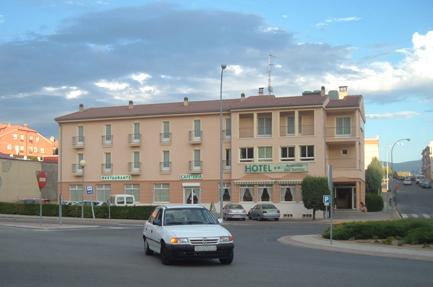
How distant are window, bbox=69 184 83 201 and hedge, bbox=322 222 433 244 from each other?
44589 millimetres

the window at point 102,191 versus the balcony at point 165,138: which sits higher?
the balcony at point 165,138

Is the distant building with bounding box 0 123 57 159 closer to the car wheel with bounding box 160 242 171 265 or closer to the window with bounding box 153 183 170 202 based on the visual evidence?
the window with bounding box 153 183 170 202

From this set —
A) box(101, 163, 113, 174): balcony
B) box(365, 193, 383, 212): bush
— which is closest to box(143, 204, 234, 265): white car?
box(365, 193, 383, 212): bush

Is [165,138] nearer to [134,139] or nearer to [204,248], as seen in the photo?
[134,139]

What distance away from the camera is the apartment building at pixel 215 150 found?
57000 mm

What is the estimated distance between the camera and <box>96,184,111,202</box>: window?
212ft

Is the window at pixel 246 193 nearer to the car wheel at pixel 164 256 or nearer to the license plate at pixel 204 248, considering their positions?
the car wheel at pixel 164 256

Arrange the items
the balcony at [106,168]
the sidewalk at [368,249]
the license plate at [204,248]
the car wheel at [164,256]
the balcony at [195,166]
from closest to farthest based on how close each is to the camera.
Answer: the license plate at [204,248] → the car wheel at [164,256] → the sidewalk at [368,249] → the balcony at [195,166] → the balcony at [106,168]

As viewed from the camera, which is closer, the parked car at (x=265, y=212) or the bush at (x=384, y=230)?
the bush at (x=384, y=230)

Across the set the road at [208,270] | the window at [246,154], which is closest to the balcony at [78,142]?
the window at [246,154]

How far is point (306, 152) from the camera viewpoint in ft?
186

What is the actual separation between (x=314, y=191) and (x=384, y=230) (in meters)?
28.6

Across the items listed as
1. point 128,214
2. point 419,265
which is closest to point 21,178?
point 128,214

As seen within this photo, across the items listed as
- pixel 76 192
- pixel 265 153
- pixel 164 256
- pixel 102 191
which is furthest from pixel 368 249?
pixel 76 192
